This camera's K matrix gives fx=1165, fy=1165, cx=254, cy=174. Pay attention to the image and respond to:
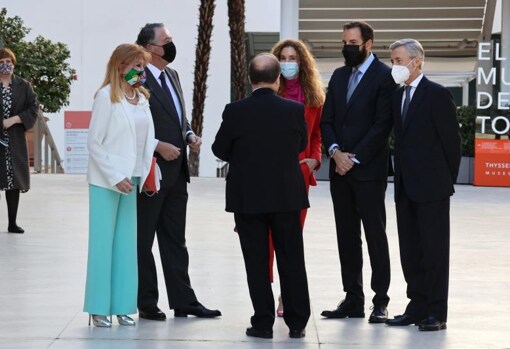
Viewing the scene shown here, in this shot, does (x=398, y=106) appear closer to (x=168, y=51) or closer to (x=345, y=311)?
(x=345, y=311)

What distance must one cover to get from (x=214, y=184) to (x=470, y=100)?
847cm

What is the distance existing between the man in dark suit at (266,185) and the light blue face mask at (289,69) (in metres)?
0.65

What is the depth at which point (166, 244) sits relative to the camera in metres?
7.55

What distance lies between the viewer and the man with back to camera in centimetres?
737

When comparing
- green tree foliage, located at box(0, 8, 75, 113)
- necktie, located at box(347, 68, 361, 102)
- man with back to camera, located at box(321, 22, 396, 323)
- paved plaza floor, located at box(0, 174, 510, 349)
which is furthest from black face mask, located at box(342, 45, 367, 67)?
green tree foliage, located at box(0, 8, 75, 113)

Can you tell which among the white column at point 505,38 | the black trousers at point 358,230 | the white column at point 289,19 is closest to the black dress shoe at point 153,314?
the black trousers at point 358,230

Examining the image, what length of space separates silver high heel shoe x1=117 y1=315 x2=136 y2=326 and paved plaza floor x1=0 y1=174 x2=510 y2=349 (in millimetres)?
82

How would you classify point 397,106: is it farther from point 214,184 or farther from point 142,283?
point 214,184

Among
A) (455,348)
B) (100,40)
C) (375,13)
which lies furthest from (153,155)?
(100,40)

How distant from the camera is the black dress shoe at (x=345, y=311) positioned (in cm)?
752

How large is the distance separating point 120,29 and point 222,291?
87.4 feet

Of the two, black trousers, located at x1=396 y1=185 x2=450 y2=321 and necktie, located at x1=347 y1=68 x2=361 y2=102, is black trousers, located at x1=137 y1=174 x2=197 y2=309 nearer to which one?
necktie, located at x1=347 y1=68 x2=361 y2=102

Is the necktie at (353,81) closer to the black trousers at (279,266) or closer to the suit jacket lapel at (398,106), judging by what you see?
the suit jacket lapel at (398,106)

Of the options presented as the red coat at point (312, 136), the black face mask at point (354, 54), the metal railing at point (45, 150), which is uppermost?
the black face mask at point (354, 54)
